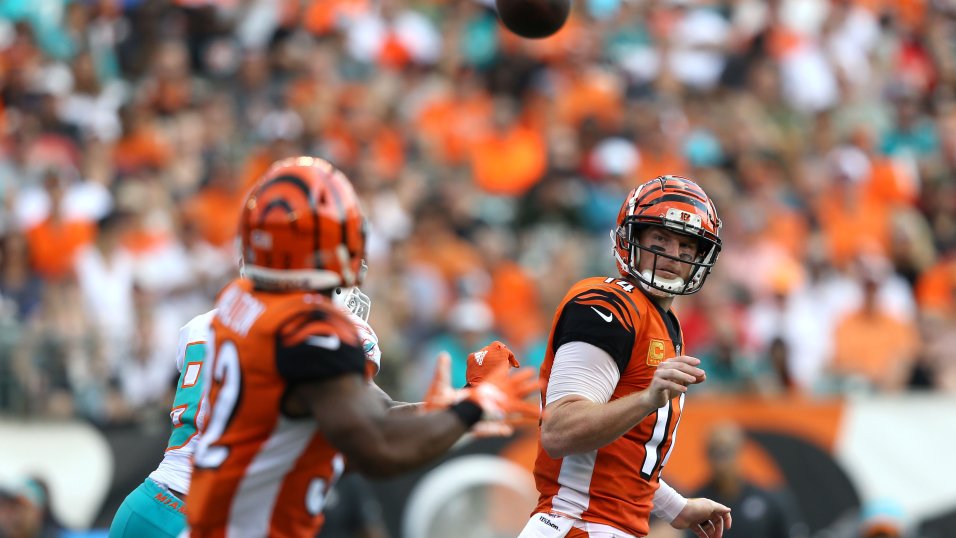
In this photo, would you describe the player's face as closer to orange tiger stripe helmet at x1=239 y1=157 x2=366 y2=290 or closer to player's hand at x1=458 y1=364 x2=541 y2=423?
player's hand at x1=458 y1=364 x2=541 y2=423

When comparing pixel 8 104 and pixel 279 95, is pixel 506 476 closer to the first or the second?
pixel 279 95

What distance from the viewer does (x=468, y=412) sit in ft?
13.5

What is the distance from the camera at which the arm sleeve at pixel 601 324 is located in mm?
5000

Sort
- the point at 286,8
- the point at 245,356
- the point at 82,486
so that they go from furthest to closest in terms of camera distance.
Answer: the point at 286,8 → the point at 82,486 → the point at 245,356

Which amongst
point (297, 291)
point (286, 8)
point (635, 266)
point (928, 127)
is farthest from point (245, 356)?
point (928, 127)

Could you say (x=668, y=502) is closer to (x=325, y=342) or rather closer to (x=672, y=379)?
(x=672, y=379)

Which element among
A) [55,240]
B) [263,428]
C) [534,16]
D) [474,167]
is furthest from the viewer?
[474,167]

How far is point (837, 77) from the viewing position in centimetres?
1573

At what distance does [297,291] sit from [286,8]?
10.7m

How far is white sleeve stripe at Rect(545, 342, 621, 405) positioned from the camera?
4.95 metres

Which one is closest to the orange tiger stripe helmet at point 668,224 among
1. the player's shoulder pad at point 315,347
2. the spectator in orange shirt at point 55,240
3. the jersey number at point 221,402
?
the player's shoulder pad at point 315,347

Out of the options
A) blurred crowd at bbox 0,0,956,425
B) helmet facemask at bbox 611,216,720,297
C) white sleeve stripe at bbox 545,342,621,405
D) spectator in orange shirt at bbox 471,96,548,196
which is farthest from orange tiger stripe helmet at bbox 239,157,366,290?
spectator in orange shirt at bbox 471,96,548,196

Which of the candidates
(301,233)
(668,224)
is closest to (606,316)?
(668,224)

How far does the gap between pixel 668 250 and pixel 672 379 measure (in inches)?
33.5
